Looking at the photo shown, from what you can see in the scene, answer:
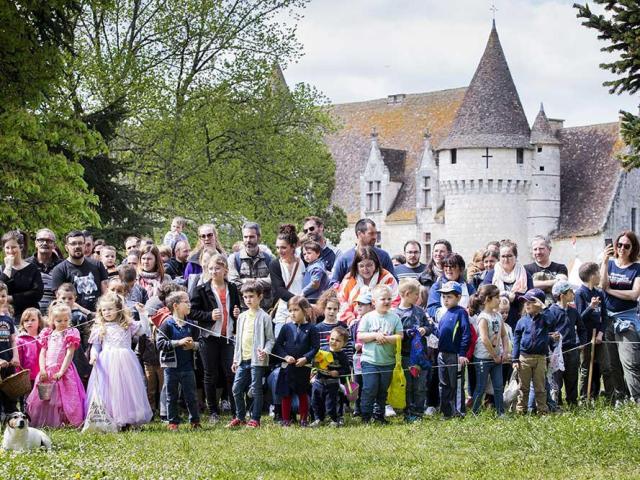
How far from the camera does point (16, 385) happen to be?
1255 cm

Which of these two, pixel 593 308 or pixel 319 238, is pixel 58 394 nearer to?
pixel 319 238

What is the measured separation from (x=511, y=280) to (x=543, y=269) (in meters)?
0.55

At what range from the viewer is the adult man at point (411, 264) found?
15719 millimetres

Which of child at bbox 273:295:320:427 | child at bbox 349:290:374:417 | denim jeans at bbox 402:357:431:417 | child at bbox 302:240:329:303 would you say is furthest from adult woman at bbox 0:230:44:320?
denim jeans at bbox 402:357:431:417

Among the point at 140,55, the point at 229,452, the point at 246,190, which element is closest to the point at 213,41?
the point at 140,55

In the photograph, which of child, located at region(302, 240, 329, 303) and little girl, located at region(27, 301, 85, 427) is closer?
little girl, located at region(27, 301, 85, 427)

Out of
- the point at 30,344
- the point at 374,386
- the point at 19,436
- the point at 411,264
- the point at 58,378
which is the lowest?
the point at 19,436

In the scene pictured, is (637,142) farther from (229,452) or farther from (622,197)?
(622,197)

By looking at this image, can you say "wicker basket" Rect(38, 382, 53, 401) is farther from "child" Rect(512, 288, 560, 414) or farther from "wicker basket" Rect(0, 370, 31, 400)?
"child" Rect(512, 288, 560, 414)

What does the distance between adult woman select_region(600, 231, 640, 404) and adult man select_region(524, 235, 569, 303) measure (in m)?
0.69

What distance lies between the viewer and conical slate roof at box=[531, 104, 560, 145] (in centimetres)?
6631

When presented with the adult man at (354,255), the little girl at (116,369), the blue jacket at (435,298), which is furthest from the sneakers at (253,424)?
the blue jacket at (435,298)

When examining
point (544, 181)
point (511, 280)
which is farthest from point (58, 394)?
point (544, 181)

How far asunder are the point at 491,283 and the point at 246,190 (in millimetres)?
26631
